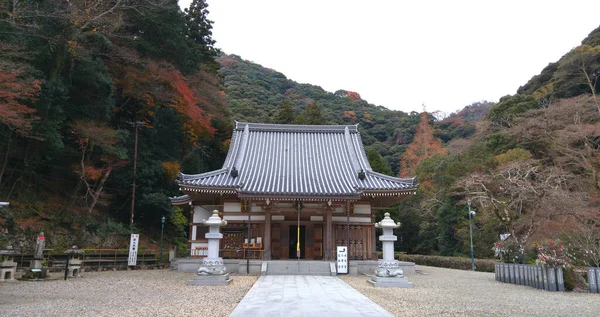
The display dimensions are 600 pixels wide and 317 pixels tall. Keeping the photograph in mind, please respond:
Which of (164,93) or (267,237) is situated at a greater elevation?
(164,93)

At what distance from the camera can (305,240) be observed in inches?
739

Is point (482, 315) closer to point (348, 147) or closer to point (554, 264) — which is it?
point (554, 264)

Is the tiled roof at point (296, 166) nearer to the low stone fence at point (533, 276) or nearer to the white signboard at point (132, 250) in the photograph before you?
the white signboard at point (132, 250)

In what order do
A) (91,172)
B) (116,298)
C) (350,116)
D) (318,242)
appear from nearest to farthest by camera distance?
1. (116,298)
2. (91,172)
3. (318,242)
4. (350,116)

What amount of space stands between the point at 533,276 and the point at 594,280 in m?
1.59

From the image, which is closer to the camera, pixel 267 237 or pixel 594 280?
pixel 594 280

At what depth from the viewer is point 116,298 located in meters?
9.01

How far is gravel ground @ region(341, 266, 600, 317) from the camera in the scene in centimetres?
760

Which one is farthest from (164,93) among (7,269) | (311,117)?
(311,117)

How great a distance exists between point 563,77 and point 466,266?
19.9m

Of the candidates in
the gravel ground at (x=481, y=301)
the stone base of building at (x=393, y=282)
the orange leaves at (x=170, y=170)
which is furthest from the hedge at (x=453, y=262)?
the orange leaves at (x=170, y=170)

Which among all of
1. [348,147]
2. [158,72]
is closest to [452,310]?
[348,147]

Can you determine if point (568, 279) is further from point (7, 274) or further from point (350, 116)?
point (350, 116)

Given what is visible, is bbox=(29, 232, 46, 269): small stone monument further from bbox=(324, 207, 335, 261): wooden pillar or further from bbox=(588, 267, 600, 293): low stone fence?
bbox=(588, 267, 600, 293): low stone fence
